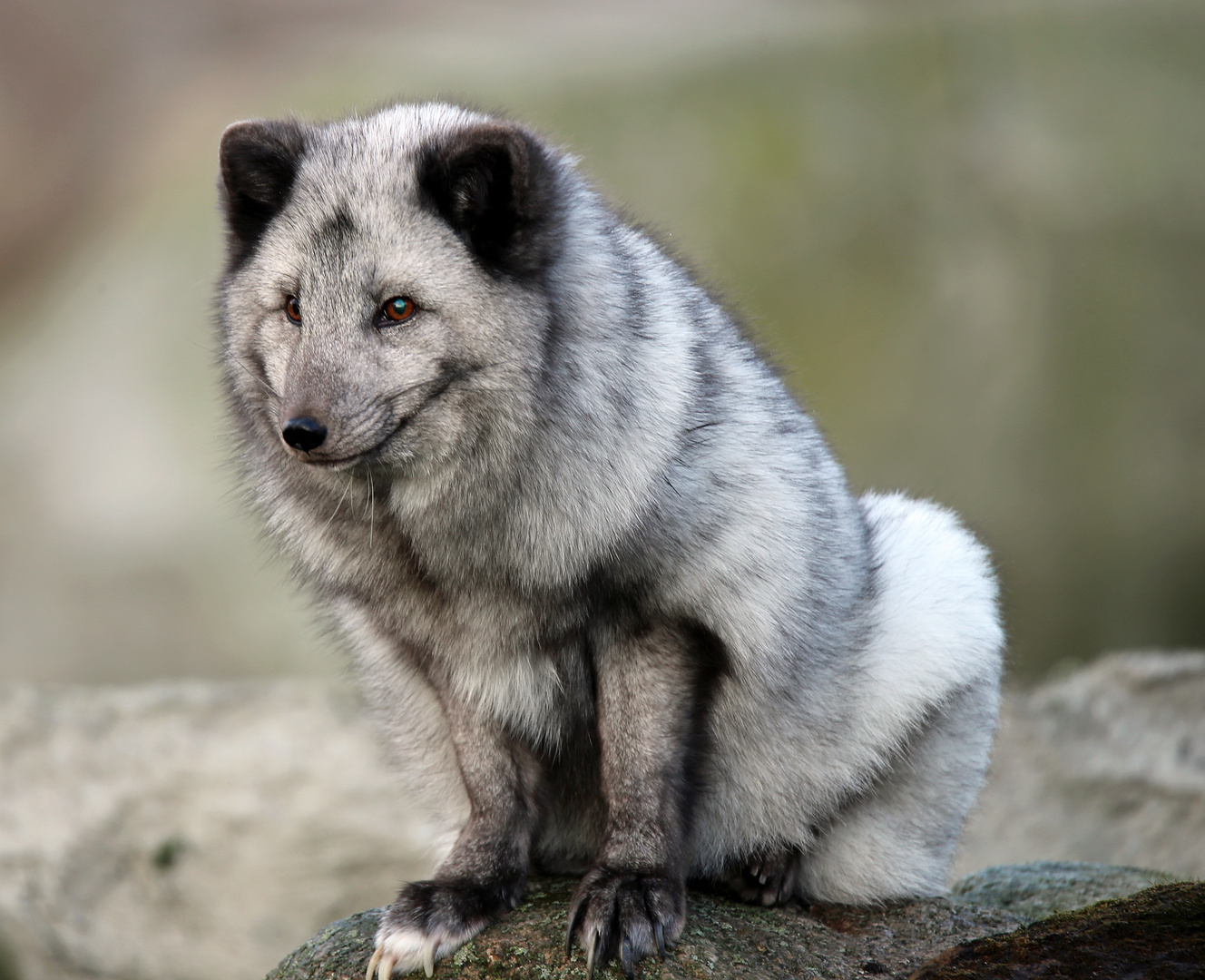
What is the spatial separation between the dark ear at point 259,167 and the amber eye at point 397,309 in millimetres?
481

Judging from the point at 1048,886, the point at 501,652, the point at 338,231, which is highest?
the point at 338,231

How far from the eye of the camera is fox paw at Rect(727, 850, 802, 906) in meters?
3.68

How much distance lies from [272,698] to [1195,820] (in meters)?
5.25

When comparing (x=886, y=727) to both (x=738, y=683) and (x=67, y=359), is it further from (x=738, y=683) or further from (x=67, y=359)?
(x=67, y=359)

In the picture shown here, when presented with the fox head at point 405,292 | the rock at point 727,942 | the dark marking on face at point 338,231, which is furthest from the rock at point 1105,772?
the dark marking on face at point 338,231

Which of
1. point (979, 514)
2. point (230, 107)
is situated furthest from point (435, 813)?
point (230, 107)

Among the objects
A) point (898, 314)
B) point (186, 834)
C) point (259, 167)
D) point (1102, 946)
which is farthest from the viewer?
point (898, 314)

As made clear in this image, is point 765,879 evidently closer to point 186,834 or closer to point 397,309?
point 397,309

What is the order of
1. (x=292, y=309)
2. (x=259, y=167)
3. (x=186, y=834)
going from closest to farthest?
(x=292, y=309), (x=259, y=167), (x=186, y=834)

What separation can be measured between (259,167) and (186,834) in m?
5.06

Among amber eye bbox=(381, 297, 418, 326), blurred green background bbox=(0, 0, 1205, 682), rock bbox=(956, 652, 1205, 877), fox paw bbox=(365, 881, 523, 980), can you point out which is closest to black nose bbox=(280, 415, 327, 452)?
amber eye bbox=(381, 297, 418, 326)

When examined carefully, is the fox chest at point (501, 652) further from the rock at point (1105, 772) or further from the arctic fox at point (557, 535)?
the rock at point (1105, 772)

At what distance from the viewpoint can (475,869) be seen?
129 inches

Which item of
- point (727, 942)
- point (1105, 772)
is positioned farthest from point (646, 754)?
point (1105, 772)
